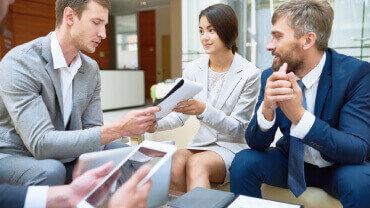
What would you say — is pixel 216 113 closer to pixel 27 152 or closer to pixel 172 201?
pixel 172 201

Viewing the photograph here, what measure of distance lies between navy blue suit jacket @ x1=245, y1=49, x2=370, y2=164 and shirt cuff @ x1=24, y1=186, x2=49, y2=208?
0.87m

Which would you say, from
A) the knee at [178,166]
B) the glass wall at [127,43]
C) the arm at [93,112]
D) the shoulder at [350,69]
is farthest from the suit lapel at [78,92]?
the glass wall at [127,43]

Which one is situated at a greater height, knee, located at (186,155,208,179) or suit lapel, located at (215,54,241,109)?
suit lapel, located at (215,54,241,109)

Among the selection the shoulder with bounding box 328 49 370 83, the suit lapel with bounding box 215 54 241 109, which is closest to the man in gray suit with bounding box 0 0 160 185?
the suit lapel with bounding box 215 54 241 109

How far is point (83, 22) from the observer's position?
4.55 ft

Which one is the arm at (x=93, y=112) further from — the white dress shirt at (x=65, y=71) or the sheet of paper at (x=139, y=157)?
the sheet of paper at (x=139, y=157)

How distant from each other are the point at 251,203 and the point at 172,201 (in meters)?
0.24

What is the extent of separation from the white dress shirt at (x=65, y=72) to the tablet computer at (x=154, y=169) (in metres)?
0.65

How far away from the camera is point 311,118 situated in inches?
44.3

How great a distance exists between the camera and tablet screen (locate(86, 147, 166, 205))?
799 mm

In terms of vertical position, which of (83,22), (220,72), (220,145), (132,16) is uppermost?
(132,16)

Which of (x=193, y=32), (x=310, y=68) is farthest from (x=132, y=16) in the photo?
(x=310, y=68)

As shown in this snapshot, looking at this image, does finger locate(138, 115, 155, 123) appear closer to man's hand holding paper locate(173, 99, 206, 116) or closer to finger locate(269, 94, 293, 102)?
man's hand holding paper locate(173, 99, 206, 116)

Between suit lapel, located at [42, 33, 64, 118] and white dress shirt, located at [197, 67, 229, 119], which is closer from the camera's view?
suit lapel, located at [42, 33, 64, 118]
